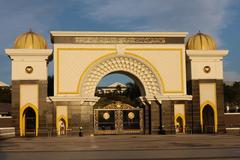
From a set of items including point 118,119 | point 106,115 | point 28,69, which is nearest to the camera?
point 28,69

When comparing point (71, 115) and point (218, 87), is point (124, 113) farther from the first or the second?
point (218, 87)

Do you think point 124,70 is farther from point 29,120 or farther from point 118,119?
point 29,120

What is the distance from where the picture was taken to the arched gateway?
3134cm

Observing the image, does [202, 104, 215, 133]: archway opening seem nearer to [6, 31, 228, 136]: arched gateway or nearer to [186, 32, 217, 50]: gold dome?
[6, 31, 228, 136]: arched gateway

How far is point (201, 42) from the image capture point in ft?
110

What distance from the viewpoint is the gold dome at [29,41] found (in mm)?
32125

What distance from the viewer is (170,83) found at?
32.7 m

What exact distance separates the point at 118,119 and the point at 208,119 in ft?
22.3

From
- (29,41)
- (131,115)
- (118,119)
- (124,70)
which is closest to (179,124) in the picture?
(131,115)

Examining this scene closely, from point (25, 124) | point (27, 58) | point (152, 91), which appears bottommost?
point (25, 124)

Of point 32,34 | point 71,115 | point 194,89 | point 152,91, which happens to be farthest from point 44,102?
point 194,89

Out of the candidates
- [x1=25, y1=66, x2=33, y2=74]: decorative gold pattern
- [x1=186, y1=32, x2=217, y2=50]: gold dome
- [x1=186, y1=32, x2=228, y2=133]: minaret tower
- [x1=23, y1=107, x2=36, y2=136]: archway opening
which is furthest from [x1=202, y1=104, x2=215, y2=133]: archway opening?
[x1=25, y1=66, x2=33, y2=74]: decorative gold pattern

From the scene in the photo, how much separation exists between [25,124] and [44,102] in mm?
2303

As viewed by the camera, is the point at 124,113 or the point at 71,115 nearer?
the point at 71,115
